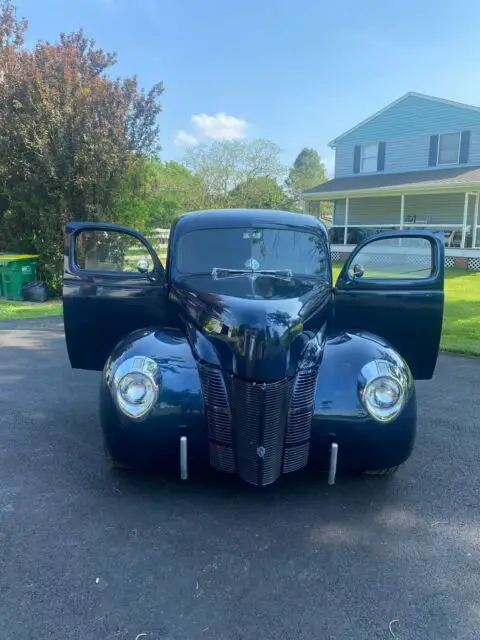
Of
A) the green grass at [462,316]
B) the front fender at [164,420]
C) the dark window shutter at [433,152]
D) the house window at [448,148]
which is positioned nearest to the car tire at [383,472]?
the front fender at [164,420]

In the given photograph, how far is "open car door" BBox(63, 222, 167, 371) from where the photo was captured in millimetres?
4281

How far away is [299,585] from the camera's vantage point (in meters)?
2.50

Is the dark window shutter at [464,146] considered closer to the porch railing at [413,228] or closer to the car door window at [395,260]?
the porch railing at [413,228]

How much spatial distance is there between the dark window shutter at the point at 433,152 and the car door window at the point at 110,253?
20.3 metres

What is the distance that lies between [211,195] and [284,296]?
29412mm

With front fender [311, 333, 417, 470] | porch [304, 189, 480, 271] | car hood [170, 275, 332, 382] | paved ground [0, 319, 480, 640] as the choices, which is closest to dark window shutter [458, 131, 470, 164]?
porch [304, 189, 480, 271]

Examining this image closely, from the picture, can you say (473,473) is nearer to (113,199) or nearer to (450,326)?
(450,326)

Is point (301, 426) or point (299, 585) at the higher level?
point (301, 426)

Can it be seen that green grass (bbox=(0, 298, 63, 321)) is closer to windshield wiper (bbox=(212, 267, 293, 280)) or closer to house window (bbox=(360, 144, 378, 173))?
windshield wiper (bbox=(212, 267, 293, 280))

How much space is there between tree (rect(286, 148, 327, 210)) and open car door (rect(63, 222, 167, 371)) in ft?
77.2

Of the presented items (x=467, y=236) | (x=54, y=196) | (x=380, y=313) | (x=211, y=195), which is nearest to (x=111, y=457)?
(x=380, y=313)

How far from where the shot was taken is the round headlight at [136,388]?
314 cm

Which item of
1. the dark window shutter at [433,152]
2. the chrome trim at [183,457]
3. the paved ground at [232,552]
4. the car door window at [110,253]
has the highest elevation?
the dark window shutter at [433,152]

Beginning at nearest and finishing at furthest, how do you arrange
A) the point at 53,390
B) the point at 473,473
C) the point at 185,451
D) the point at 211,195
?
the point at 185,451
the point at 473,473
the point at 53,390
the point at 211,195
